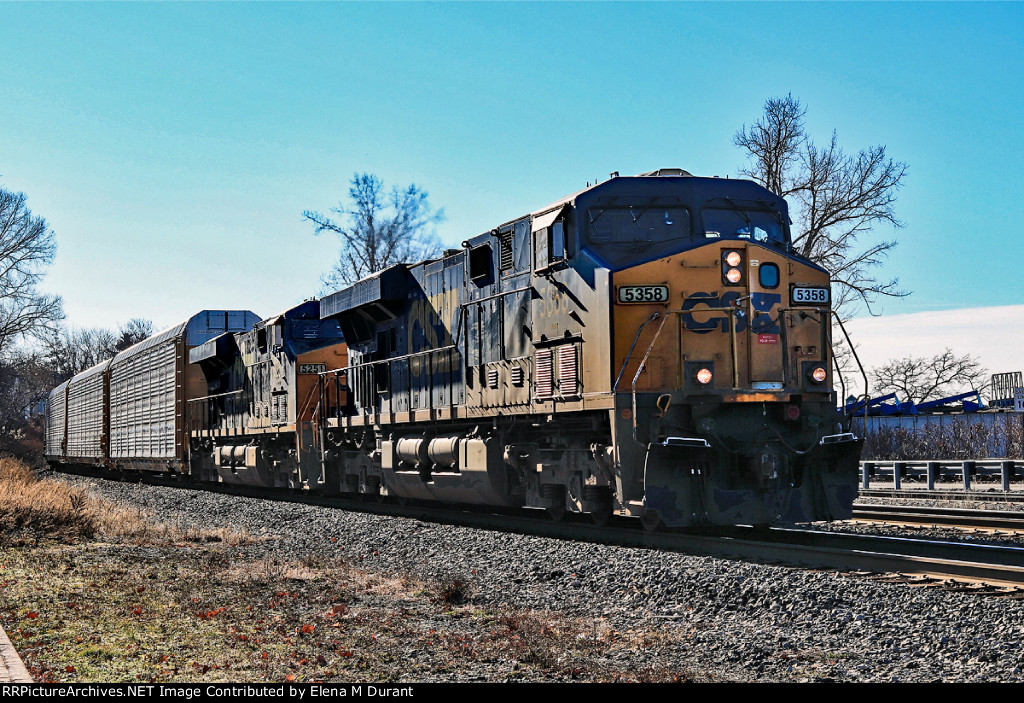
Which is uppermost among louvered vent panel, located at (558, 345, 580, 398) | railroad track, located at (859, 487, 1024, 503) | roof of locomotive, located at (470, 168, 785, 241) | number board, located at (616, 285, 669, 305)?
roof of locomotive, located at (470, 168, 785, 241)

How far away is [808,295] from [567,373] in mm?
2693

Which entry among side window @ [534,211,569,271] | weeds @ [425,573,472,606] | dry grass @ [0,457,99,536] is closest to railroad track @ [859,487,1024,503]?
side window @ [534,211,569,271]

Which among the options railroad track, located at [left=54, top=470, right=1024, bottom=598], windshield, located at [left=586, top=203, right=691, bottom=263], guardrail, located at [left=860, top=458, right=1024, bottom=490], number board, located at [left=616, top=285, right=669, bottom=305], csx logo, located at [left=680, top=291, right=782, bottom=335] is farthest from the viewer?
guardrail, located at [left=860, top=458, right=1024, bottom=490]

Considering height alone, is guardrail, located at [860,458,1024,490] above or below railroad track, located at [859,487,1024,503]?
above

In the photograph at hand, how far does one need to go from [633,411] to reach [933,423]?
71.3 ft

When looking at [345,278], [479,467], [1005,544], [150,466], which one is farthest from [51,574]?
[345,278]

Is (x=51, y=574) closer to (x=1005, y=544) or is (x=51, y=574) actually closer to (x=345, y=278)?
(x=1005, y=544)

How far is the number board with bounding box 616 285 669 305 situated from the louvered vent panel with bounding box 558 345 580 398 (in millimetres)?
1011

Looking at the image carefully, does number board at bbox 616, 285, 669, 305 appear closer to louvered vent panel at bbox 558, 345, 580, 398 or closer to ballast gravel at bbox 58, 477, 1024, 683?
louvered vent panel at bbox 558, 345, 580, 398

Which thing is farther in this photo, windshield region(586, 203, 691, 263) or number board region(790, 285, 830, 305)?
windshield region(586, 203, 691, 263)

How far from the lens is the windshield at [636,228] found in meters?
10.9

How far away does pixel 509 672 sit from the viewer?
5.64 m

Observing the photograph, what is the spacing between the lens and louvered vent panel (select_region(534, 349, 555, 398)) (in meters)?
11.4

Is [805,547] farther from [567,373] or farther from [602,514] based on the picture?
[567,373]
